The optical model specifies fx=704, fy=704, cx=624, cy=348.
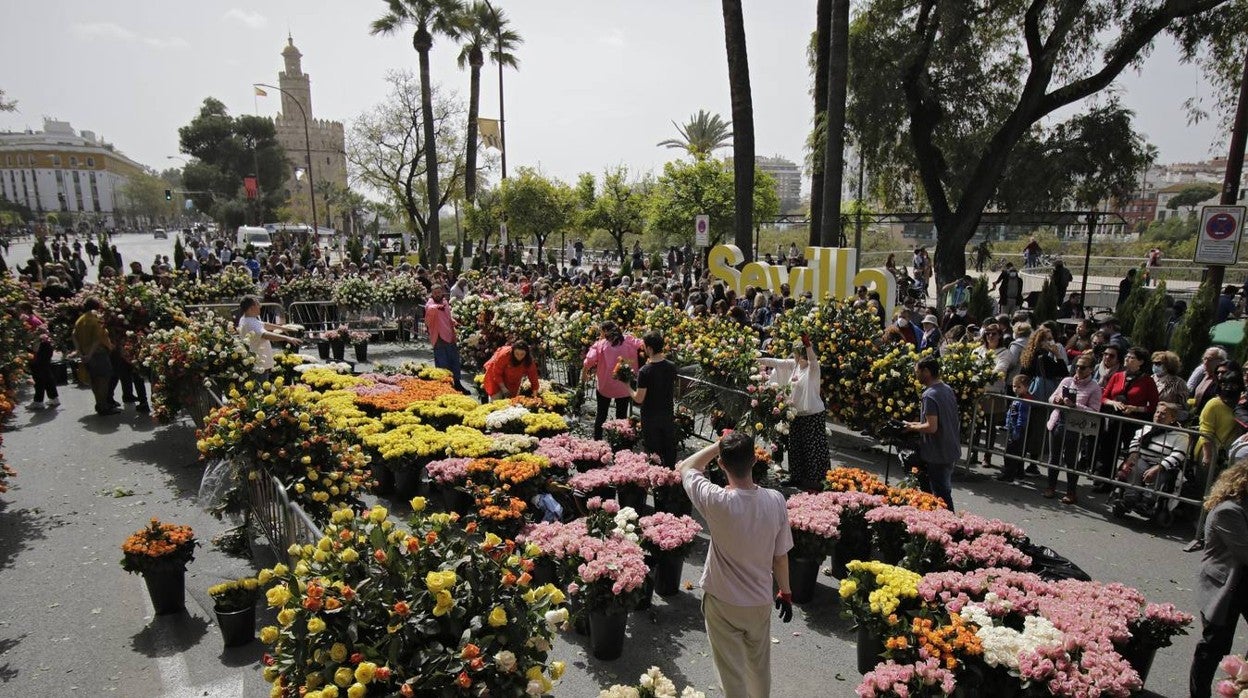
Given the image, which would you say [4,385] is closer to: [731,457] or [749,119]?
[731,457]

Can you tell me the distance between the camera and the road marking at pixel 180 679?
450 cm

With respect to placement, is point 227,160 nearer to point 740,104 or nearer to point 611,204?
point 611,204

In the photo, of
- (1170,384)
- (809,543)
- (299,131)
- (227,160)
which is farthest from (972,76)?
(299,131)

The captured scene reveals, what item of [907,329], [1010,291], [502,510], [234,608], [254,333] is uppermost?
[254,333]

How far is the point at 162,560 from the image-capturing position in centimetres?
525

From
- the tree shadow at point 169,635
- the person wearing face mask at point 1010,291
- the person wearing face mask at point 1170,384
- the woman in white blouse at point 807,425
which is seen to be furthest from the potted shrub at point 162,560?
the person wearing face mask at point 1010,291

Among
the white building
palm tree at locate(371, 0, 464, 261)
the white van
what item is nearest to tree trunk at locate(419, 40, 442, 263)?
palm tree at locate(371, 0, 464, 261)

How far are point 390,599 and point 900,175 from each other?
2215 centimetres

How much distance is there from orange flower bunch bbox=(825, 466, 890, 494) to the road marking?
4.86m

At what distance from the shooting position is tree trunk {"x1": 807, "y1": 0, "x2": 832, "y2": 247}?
18391 mm

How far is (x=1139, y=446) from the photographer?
712cm

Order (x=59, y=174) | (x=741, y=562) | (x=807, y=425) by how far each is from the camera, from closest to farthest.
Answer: (x=741, y=562)
(x=807, y=425)
(x=59, y=174)

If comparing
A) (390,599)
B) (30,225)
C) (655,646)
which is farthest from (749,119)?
(30,225)

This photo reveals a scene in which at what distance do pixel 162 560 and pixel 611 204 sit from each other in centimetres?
2915
